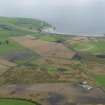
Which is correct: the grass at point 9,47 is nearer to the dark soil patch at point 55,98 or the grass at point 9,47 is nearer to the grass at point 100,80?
the grass at point 100,80

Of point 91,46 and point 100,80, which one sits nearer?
point 100,80

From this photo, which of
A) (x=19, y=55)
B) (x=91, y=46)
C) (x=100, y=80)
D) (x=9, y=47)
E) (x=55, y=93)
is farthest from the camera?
(x=91, y=46)

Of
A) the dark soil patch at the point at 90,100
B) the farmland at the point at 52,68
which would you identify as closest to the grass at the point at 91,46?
the farmland at the point at 52,68

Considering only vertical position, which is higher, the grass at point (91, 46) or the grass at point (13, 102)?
the grass at point (91, 46)

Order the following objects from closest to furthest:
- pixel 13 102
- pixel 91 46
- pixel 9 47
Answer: pixel 13 102, pixel 9 47, pixel 91 46

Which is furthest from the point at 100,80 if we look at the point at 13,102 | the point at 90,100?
the point at 13,102

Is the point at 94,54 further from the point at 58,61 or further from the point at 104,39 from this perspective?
the point at 104,39

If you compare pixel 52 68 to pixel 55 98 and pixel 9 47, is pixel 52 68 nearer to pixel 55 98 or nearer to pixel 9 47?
pixel 55 98

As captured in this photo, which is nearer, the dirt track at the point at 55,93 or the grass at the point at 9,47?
the dirt track at the point at 55,93

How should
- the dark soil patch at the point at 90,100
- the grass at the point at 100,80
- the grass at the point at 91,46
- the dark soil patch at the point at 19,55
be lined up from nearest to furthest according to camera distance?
the dark soil patch at the point at 90,100 → the grass at the point at 100,80 → the dark soil patch at the point at 19,55 → the grass at the point at 91,46
